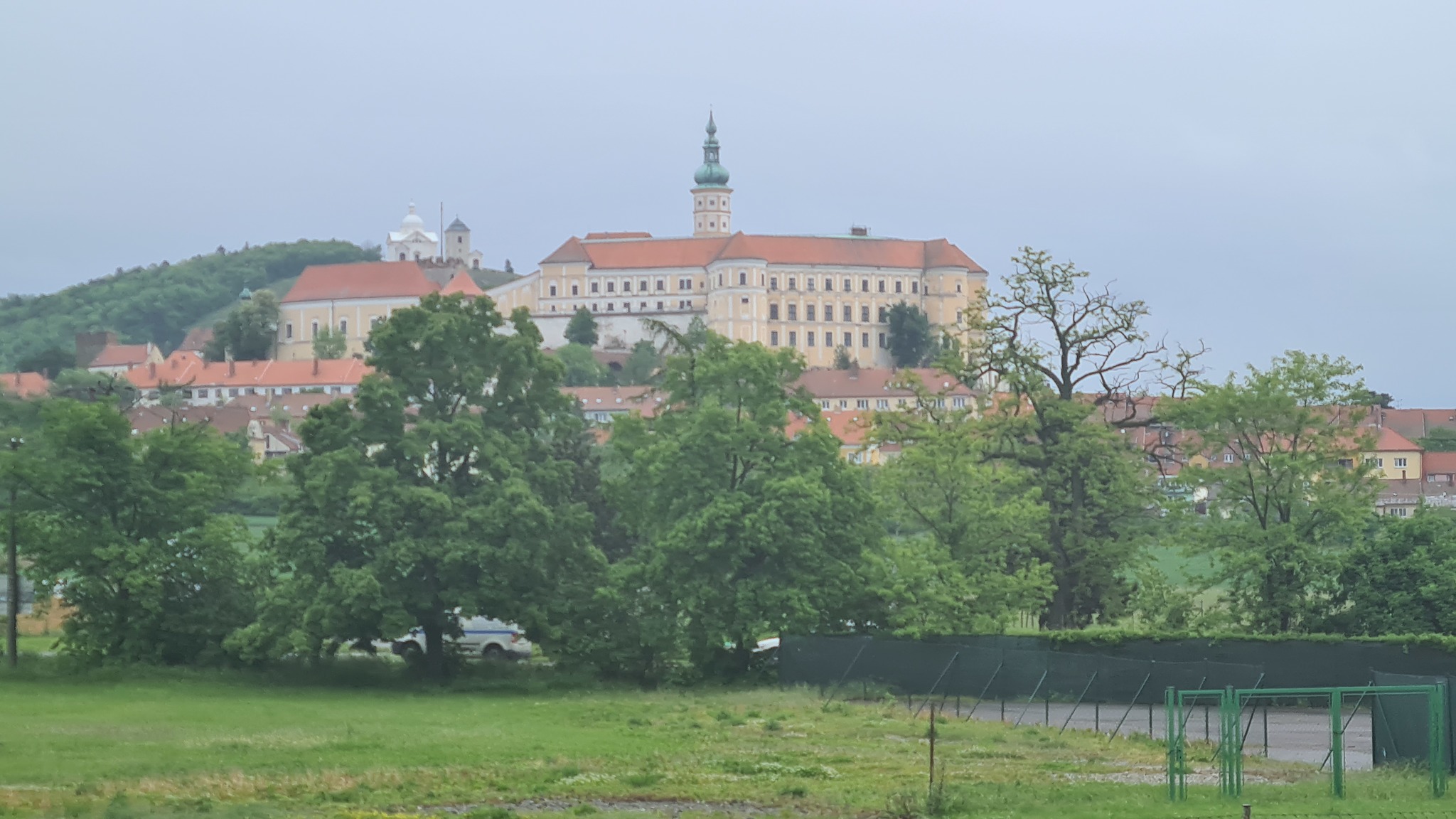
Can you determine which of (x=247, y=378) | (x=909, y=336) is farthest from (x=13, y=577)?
(x=909, y=336)

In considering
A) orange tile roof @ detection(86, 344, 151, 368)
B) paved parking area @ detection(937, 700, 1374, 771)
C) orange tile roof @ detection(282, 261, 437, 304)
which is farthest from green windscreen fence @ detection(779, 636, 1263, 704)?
orange tile roof @ detection(86, 344, 151, 368)

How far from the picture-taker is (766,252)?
609 feet

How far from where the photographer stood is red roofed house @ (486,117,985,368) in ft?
603

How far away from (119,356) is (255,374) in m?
23.7

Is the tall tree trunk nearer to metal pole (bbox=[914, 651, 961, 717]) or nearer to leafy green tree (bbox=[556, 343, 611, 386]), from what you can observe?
metal pole (bbox=[914, 651, 961, 717])

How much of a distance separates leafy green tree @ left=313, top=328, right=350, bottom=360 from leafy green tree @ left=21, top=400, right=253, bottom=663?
475 ft

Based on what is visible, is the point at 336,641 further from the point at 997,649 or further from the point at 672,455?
the point at 997,649

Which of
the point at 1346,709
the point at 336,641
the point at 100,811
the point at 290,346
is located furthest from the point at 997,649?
the point at 290,346

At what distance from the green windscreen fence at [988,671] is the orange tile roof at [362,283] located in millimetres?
156712

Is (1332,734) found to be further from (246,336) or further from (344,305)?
(344,305)

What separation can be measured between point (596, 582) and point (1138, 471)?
38.8 ft

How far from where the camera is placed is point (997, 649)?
3356 cm

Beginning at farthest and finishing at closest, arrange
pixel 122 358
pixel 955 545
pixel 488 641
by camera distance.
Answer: pixel 122 358
pixel 488 641
pixel 955 545

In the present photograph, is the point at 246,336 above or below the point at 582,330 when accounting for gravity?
below
